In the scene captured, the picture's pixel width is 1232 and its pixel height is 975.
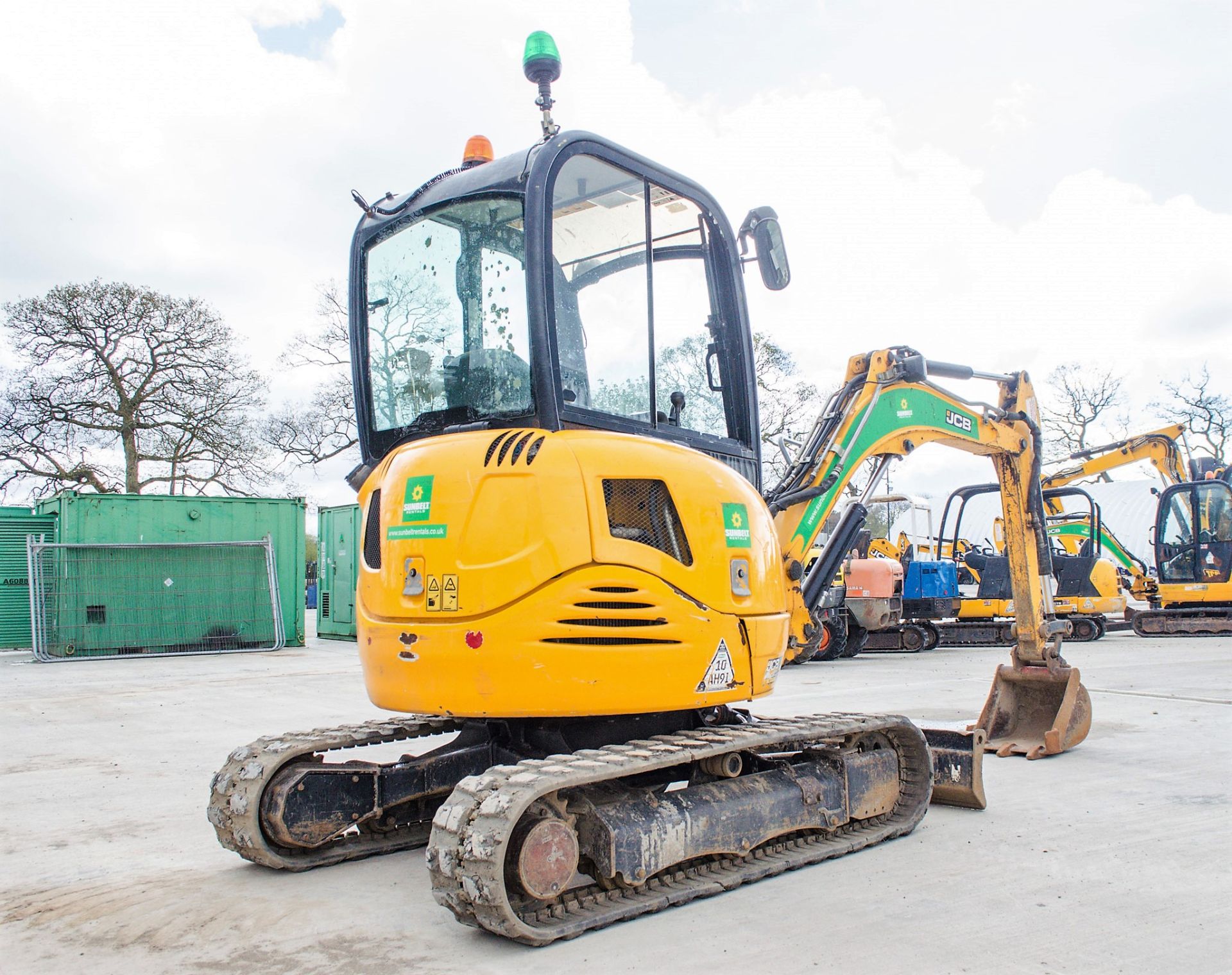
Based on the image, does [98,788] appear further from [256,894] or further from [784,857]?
[784,857]

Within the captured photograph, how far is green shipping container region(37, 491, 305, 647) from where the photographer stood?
15398 mm

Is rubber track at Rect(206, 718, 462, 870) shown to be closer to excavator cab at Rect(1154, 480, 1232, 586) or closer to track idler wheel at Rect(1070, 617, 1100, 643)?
track idler wheel at Rect(1070, 617, 1100, 643)

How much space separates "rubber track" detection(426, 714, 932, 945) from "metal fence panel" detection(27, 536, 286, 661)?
529 inches

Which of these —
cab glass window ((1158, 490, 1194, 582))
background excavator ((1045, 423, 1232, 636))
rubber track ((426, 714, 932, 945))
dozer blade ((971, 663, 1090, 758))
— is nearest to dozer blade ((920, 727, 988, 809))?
rubber track ((426, 714, 932, 945))

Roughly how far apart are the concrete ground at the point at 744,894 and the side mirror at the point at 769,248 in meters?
2.46

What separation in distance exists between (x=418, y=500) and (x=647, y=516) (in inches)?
32.7

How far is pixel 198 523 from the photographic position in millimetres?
16297

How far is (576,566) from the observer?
3.49m

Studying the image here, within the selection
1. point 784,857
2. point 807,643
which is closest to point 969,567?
point 807,643

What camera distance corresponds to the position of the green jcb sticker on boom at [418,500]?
3.62m

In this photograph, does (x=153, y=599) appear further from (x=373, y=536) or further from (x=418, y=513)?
(x=418, y=513)

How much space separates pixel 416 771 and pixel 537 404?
5.89 ft

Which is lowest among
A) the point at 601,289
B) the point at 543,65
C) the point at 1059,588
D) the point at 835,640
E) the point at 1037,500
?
the point at 835,640

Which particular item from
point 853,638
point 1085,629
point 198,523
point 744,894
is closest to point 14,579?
point 198,523
